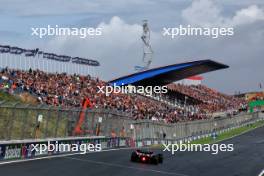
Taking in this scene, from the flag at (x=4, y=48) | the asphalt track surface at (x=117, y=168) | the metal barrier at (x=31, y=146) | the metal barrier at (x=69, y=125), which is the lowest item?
the asphalt track surface at (x=117, y=168)

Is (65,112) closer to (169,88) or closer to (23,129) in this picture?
(23,129)

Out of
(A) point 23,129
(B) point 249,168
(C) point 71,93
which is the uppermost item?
(C) point 71,93

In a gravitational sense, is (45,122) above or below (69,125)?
above

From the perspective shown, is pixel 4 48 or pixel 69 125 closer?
pixel 69 125

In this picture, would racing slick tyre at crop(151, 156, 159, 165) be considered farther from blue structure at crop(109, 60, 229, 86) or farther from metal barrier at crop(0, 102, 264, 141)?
blue structure at crop(109, 60, 229, 86)

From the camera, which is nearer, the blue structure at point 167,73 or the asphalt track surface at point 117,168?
the asphalt track surface at point 117,168

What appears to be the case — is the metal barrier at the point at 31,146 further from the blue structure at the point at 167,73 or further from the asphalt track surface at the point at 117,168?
the blue structure at the point at 167,73

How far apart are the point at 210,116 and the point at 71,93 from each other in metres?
38.9

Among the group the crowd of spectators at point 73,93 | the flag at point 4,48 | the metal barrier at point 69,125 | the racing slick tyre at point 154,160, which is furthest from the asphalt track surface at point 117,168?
the flag at point 4,48

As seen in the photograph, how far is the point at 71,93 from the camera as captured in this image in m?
46.7

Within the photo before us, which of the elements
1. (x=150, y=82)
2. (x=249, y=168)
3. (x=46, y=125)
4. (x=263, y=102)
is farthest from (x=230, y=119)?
(x=46, y=125)

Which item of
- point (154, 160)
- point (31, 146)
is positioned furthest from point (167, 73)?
point (31, 146)

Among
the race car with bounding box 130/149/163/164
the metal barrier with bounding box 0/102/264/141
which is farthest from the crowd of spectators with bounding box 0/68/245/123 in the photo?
the race car with bounding box 130/149/163/164

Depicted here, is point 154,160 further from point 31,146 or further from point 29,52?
point 29,52
